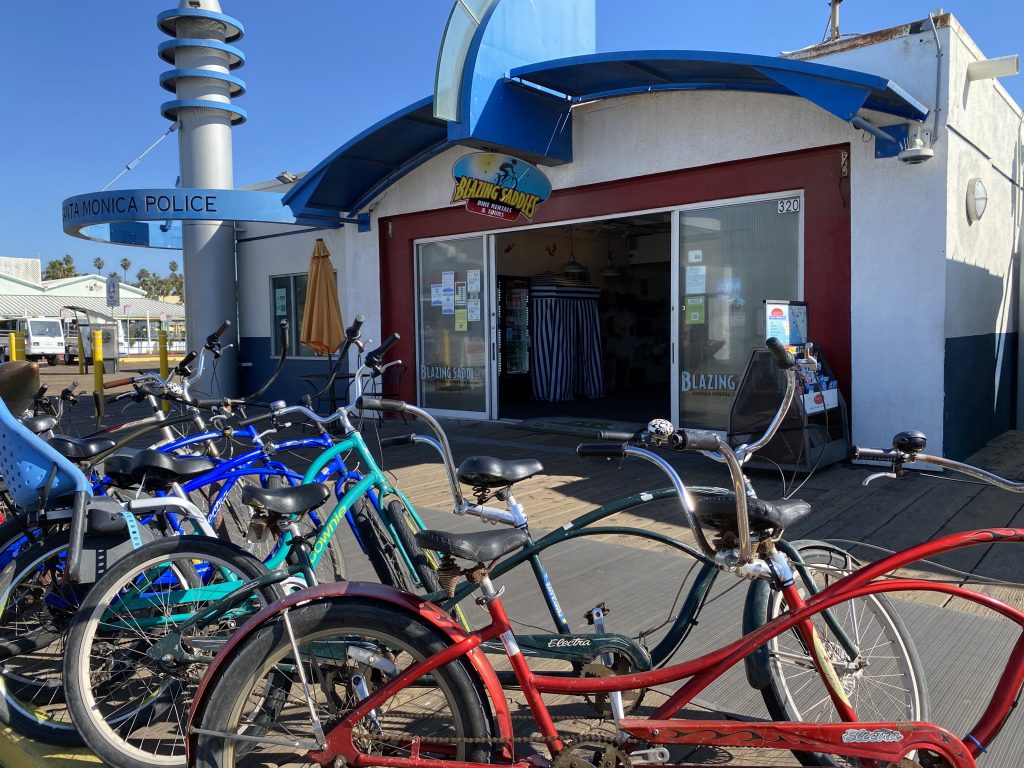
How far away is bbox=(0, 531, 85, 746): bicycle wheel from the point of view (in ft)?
8.83

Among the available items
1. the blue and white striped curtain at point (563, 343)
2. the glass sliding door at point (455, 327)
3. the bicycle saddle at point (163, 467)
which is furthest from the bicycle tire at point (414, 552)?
the blue and white striped curtain at point (563, 343)

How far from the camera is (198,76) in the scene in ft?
40.4

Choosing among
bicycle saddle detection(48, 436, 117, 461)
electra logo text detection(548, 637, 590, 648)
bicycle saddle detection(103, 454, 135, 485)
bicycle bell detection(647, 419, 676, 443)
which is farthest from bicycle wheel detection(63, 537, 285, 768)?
bicycle bell detection(647, 419, 676, 443)

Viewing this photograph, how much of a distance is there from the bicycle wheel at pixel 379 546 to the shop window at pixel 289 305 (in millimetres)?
10576

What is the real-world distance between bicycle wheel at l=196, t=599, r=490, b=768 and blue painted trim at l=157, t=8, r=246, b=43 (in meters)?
12.5

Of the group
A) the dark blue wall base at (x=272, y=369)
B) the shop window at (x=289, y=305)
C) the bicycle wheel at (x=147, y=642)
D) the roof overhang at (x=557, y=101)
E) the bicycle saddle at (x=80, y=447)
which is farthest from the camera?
the shop window at (x=289, y=305)

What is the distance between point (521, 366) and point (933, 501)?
324 inches

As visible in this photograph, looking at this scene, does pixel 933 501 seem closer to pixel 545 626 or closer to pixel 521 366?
pixel 545 626

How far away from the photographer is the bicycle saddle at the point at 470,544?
81.5 inches

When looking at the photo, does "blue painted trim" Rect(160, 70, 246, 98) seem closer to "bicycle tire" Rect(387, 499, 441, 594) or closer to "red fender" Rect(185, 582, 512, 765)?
"bicycle tire" Rect(387, 499, 441, 594)

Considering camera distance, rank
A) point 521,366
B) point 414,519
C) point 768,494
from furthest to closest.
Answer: point 521,366, point 768,494, point 414,519

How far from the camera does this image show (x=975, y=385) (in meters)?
7.51

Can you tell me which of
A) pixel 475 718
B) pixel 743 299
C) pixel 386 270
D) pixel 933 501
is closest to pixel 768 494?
pixel 933 501

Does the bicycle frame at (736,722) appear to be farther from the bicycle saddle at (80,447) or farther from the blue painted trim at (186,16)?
the blue painted trim at (186,16)
